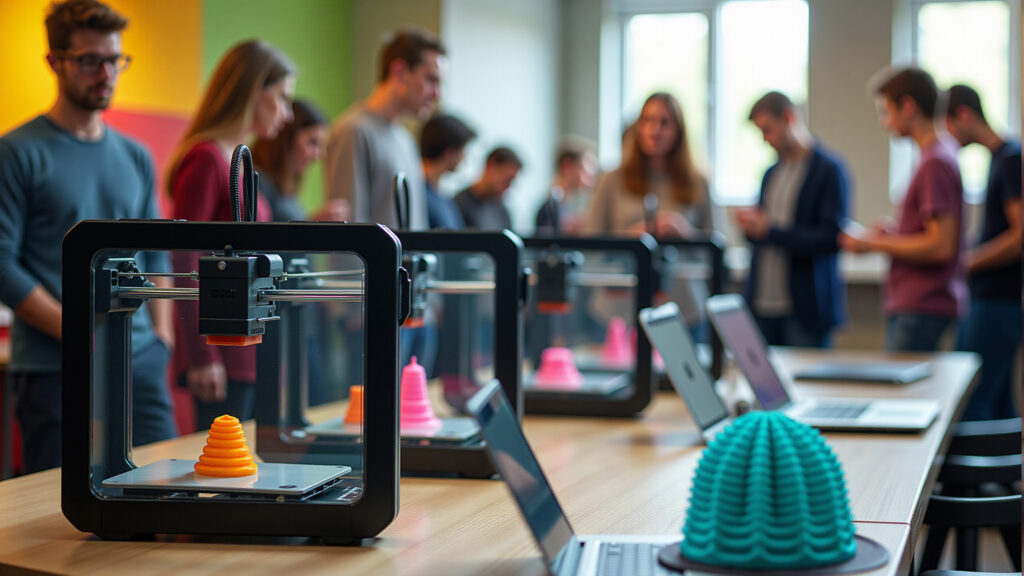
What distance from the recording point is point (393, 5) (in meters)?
6.48

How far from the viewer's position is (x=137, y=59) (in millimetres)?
4855

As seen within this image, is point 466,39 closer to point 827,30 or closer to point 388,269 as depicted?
point 827,30

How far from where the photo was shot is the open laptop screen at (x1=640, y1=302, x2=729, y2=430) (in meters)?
2.08

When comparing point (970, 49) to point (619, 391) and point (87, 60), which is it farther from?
point (87, 60)

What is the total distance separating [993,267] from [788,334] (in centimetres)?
75

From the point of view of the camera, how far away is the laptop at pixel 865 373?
9.81 ft

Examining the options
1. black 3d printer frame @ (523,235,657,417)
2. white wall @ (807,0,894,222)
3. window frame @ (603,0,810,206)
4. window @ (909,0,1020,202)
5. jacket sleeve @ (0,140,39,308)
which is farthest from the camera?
window frame @ (603,0,810,206)

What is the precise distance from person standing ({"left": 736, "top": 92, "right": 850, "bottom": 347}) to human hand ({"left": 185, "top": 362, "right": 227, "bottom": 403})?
3.04 metres

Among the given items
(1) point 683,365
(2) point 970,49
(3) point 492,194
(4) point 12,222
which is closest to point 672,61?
(2) point 970,49

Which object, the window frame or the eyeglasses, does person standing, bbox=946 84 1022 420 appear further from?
the window frame

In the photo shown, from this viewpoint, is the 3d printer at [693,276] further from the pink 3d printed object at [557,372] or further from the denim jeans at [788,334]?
the denim jeans at [788,334]

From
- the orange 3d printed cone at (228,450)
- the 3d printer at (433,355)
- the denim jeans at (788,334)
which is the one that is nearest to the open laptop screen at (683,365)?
the 3d printer at (433,355)

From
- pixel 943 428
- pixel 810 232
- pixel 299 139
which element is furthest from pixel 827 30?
pixel 943 428

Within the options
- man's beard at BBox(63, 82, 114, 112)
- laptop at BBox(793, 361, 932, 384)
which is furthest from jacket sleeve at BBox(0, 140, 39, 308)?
laptop at BBox(793, 361, 932, 384)
